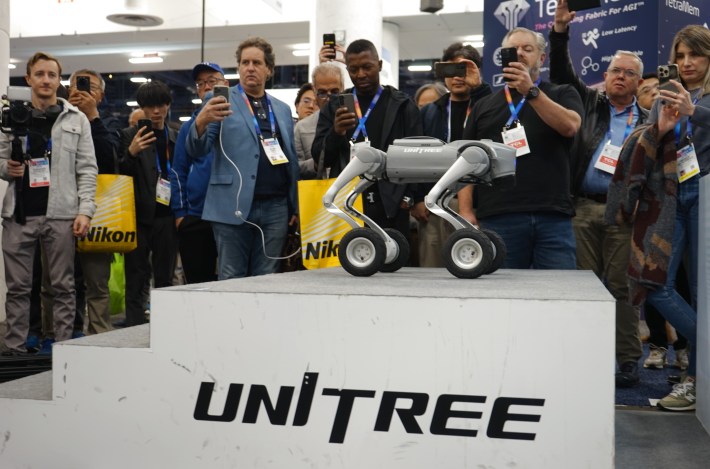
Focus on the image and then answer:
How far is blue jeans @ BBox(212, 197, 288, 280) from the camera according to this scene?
293 cm

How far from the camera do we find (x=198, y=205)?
10.8ft

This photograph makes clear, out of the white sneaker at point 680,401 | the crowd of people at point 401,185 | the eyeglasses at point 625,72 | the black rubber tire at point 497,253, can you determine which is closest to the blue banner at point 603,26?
the crowd of people at point 401,185

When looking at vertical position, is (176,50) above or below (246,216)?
above

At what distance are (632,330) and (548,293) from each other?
1897mm

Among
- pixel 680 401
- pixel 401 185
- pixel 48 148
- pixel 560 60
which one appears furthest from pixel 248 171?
pixel 680 401

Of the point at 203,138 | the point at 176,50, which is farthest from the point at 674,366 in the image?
the point at 176,50

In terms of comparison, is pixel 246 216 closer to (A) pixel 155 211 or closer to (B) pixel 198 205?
(B) pixel 198 205

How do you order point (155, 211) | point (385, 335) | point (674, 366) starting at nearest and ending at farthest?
point (385, 335), point (674, 366), point (155, 211)

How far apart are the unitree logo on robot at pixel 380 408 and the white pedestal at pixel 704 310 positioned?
4.16 ft

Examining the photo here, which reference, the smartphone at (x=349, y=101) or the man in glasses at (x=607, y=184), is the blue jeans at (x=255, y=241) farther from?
the man in glasses at (x=607, y=184)

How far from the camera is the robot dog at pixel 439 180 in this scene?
1947mm

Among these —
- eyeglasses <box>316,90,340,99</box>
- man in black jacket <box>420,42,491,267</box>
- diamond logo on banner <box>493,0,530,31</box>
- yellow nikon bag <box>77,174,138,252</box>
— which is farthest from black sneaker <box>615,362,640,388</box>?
diamond logo on banner <box>493,0,530,31</box>

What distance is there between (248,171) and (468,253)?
1249mm

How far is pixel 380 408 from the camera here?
150 centimetres
